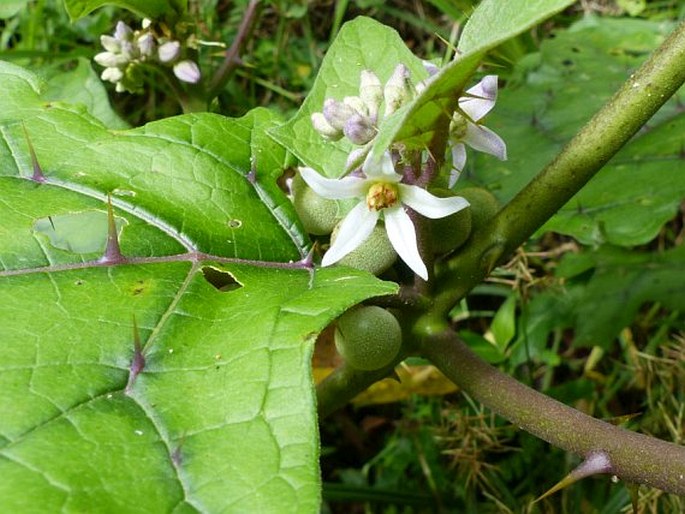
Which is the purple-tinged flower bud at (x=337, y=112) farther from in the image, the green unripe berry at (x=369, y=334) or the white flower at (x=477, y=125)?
the green unripe berry at (x=369, y=334)

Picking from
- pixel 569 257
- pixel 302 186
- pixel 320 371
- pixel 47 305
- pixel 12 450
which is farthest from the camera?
pixel 569 257

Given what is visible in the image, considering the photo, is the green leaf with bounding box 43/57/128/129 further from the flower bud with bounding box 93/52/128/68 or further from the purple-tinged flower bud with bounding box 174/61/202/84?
the purple-tinged flower bud with bounding box 174/61/202/84

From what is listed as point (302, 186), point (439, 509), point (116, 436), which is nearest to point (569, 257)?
point (439, 509)

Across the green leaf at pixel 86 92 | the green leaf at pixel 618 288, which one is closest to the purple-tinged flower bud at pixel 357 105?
the green leaf at pixel 86 92

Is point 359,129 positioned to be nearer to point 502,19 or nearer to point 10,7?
point 502,19

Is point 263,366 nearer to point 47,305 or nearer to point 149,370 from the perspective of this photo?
point 149,370
